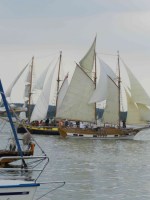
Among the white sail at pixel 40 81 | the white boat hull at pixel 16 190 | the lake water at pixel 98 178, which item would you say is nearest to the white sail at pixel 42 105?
the white sail at pixel 40 81

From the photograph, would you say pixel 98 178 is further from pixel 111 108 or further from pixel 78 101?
pixel 111 108

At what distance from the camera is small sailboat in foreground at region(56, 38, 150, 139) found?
3312 inches

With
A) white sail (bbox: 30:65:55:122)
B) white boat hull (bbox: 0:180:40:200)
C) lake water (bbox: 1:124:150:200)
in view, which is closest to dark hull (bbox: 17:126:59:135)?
white sail (bbox: 30:65:55:122)

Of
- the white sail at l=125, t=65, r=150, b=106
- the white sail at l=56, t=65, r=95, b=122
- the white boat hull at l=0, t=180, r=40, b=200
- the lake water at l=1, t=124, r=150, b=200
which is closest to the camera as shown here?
the white boat hull at l=0, t=180, r=40, b=200

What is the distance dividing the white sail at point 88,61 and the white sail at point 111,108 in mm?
6276

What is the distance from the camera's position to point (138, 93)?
279 feet

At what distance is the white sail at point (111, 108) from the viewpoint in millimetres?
86000

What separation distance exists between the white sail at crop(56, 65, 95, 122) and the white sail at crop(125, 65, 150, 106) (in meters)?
6.27

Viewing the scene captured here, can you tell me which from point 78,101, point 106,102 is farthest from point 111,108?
point 78,101

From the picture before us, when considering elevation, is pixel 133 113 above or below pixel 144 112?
below

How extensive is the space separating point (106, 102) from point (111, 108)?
1151 mm

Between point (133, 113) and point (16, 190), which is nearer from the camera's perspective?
point (16, 190)

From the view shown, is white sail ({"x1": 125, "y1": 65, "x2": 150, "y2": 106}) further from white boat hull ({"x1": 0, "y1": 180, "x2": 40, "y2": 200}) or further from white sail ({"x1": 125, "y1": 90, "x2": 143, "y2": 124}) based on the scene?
white boat hull ({"x1": 0, "y1": 180, "x2": 40, "y2": 200})

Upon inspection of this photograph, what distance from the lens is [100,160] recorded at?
47469mm
